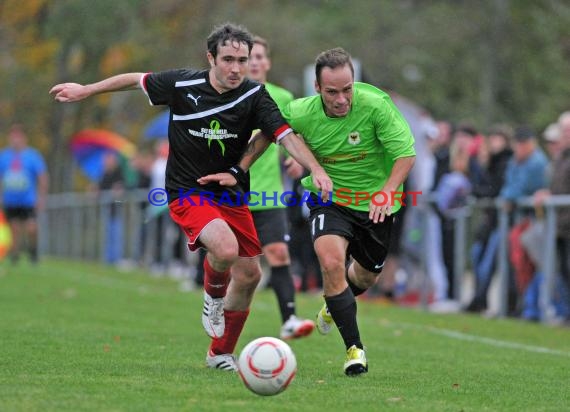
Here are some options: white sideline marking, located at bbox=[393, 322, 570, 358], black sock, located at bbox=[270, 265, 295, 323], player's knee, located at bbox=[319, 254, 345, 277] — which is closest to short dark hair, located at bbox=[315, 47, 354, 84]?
player's knee, located at bbox=[319, 254, 345, 277]

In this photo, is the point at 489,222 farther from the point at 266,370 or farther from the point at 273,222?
the point at 266,370

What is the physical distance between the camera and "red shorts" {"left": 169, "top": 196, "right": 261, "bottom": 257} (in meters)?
8.34

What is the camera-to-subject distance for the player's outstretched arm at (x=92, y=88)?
8.49m

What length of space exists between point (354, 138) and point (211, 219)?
3.92ft

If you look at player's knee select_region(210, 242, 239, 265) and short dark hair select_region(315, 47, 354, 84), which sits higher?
short dark hair select_region(315, 47, 354, 84)

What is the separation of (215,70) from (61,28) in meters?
18.3

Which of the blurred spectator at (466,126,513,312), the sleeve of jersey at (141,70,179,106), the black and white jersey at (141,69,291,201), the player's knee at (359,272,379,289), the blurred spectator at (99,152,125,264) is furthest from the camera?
the blurred spectator at (99,152,125,264)

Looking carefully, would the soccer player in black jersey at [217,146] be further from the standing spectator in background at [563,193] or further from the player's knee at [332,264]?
the standing spectator in background at [563,193]

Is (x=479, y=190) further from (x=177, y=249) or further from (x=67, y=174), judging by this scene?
(x=67, y=174)

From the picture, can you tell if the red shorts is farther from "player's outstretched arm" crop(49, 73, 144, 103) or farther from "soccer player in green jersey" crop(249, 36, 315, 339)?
"soccer player in green jersey" crop(249, 36, 315, 339)

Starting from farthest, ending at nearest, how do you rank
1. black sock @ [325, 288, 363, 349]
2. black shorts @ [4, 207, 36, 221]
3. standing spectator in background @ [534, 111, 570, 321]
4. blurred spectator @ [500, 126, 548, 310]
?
black shorts @ [4, 207, 36, 221] < blurred spectator @ [500, 126, 548, 310] < standing spectator in background @ [534, 111, 570, 321] < black sock @ [325, 288, 363, 349]

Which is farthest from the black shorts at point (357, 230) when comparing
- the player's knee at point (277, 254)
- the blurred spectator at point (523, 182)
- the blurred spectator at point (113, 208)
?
the blurred spectator at point (113, 208)

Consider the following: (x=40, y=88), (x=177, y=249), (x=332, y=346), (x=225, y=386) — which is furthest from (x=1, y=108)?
(x=225, y=386)

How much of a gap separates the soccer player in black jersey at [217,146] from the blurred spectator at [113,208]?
17829 mm
